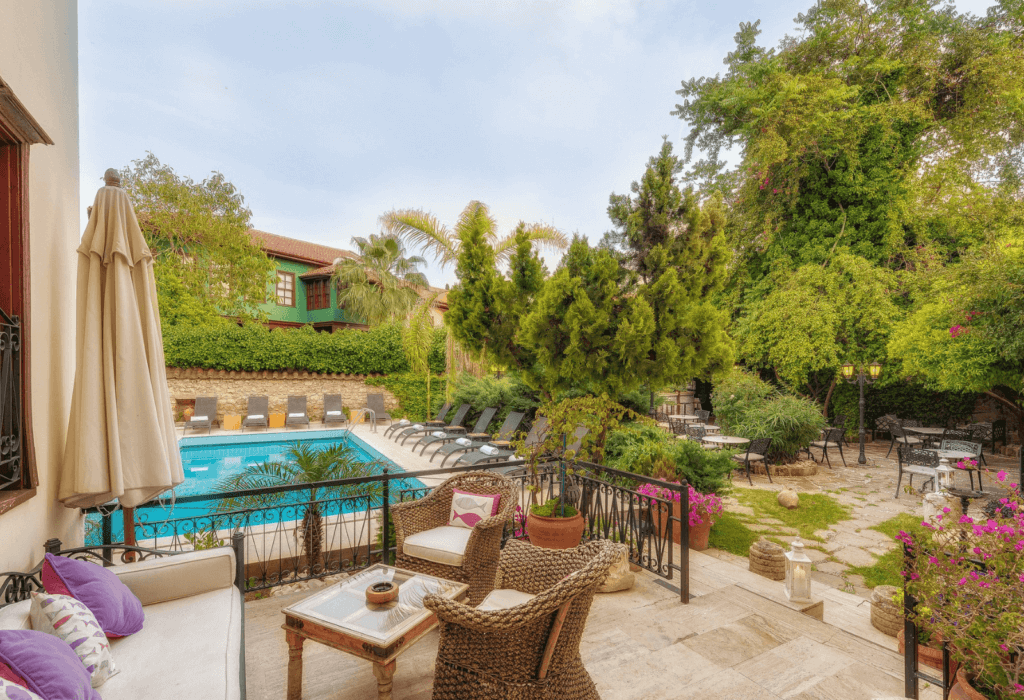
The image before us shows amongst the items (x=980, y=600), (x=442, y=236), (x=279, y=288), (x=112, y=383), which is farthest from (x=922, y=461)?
Answer: (x=279, y=288)

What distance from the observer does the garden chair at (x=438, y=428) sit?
472 inches

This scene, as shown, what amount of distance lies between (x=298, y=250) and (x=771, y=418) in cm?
2283

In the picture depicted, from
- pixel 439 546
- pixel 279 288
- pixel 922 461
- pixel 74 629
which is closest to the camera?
pixel 74 629

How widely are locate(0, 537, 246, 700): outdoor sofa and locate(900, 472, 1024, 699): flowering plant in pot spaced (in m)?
2.85

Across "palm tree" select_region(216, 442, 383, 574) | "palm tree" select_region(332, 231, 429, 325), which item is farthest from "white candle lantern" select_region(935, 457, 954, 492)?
"palm tree" select_region(332, 231, 429, 325)

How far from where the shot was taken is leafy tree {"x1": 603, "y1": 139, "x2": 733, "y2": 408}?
5055 millimetres

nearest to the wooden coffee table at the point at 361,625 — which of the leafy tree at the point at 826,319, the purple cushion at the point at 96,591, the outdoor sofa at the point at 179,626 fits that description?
the outdoor sofa at the point at 179,626

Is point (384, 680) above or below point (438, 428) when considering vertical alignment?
above

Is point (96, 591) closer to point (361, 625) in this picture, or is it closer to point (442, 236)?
point (361, 625)

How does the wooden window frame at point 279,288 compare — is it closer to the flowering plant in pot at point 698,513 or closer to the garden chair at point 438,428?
the garden chair at point 438,428

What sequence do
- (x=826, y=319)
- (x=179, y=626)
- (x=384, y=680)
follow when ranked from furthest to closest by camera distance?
(x=826, y=319), (x=179, y=626), (x=384, y=680)

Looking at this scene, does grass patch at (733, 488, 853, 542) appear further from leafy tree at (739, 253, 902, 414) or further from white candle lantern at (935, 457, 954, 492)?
leafy tree at (739, 253, 902, 414)

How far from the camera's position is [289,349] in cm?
1531

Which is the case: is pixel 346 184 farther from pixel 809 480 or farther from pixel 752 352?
pixel 809 480
